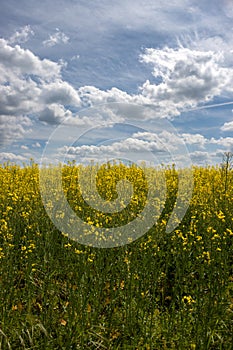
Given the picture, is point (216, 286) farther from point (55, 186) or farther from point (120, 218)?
point (55, 186)

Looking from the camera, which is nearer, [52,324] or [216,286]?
[52,324]

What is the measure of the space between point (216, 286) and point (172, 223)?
1804mm

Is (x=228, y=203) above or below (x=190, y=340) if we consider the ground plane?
above

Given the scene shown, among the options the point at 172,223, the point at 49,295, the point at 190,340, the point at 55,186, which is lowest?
the point at 190,340

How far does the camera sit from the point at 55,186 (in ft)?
24.2

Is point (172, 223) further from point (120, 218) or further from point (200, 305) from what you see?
point (200, 305)

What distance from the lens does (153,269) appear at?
3971 millimetres

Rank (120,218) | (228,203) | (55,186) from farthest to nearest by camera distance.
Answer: (55,186)
(228,203)
(120,218)

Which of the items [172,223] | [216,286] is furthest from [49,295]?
[172,223]

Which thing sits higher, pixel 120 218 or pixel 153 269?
pixel 120 218

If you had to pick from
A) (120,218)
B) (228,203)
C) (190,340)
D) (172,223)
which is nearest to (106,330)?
(190,340)

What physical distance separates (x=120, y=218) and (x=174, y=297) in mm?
1374

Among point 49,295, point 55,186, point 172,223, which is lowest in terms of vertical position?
point 49,295

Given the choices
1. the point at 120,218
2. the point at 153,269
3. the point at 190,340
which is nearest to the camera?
the point at 190,340
